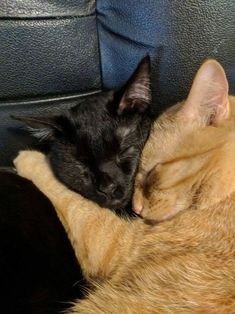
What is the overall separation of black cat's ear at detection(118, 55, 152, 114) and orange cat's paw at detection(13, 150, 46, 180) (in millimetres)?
305

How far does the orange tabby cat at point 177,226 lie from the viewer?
1226 mm

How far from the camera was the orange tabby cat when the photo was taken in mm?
1226

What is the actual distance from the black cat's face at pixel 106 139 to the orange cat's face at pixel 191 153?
0.21 feet

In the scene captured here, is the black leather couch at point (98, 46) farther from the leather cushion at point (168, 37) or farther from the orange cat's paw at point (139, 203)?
the orange cat's paw at point (139, 203)

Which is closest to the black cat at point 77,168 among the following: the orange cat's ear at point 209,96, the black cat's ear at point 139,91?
the black cat's ear at point 139,91

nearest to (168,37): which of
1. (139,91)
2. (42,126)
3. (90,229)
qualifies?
(139,91)

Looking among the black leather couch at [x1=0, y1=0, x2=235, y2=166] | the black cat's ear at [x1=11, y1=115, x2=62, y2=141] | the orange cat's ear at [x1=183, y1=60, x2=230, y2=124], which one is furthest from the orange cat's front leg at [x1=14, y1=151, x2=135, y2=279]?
the orange cat's ear at [x1=183, y1=60, x2=230, y2=124]

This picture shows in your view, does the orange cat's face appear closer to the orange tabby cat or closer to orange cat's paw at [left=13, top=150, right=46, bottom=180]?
the orange tabby cat

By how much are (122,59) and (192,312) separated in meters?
0.71

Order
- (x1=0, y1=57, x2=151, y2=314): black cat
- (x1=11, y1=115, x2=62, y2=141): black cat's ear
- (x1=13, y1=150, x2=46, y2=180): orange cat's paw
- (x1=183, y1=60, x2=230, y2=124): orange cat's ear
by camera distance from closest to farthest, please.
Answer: (x1=183, y1=60, x2=230, y2=124): orange cat's ear → (x1=0, y1=57, x2=151, y2=314): black cat → (x1=11, y1=115, x2=62, y2=141): black cat's ear → (x1=13, y1=150, x2=46, y2=180): orange cat's paw

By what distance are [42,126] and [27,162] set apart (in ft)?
0.58

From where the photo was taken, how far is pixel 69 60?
1503mm

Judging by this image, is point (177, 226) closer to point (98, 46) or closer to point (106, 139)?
point (106, 139)

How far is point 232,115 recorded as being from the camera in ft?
4.37
